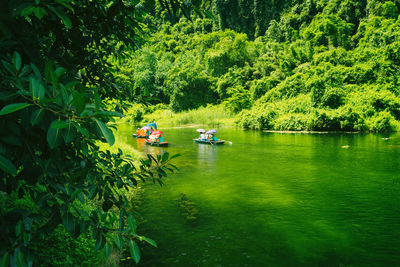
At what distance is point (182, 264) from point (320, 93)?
2717 cm

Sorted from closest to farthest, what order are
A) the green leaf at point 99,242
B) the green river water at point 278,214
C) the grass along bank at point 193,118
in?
the green leaf at point 99,242 → the green river water at point 278,214 → the grass along bank at point 193,118

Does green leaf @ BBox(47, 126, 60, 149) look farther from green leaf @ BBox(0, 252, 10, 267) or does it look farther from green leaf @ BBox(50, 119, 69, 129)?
green leaf @ BBox(0, 252, 10, 267)

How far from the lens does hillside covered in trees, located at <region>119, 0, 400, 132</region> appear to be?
2666 centimetres

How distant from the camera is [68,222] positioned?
1646mm

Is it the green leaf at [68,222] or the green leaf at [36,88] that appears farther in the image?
the green leaf at [68,222]

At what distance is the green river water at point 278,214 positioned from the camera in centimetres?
521

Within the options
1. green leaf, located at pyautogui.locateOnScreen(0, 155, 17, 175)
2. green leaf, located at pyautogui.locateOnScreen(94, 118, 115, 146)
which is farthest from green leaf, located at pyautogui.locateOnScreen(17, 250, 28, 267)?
green leaf, located at pyautogui.locateOnScreen(94, 118, 115, 146)

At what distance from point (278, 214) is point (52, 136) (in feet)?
21.3

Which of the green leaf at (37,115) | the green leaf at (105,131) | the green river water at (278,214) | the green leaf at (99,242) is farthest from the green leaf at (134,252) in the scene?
the green river water at (278,214)

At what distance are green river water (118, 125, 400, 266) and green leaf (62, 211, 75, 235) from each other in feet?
11.5

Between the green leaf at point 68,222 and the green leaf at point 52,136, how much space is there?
0.54 metres

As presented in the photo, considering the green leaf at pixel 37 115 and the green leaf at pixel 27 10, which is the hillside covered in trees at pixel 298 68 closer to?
the green leaf at pixel 27 10

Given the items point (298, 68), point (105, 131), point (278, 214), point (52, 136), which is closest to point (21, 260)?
point (52, 136)

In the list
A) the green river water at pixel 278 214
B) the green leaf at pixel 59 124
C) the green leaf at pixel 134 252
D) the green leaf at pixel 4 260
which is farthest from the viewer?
the green river water at pixel 278 214
